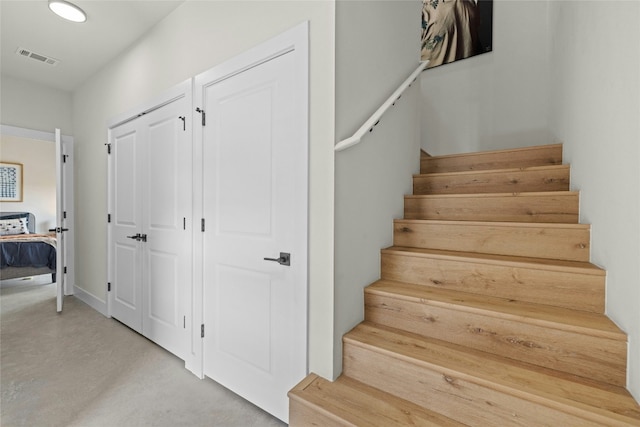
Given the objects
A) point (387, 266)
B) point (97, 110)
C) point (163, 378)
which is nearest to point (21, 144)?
point (97, 110)

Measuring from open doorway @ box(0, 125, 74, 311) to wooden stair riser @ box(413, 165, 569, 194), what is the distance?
406cm

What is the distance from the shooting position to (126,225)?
2.98 m

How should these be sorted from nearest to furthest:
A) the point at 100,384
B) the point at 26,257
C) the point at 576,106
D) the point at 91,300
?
the point at 576,106, the point at 100,384, the point at 91,300, the point at 26,257

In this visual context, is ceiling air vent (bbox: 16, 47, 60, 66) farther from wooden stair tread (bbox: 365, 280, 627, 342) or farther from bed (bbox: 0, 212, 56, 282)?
wooden stair tread (bbox: 365, 280, 627, 342)

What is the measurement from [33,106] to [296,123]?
415cm

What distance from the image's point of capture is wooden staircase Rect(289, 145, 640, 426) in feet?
3.59

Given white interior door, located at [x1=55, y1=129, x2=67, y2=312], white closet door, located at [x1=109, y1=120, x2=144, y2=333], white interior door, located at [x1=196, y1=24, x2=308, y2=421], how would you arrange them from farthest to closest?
white interior door, located at [x1=55, y1=129, x2=67, y2=312] < white closet door, located at [x1=109, y1=120, x2=144, y2=333] < white interior door, located at [x1=196, y1=24, x2=308, y2=421]

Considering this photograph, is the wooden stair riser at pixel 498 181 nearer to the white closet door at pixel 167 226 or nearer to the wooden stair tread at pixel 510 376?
the wooden stair tread at pixel 510 376

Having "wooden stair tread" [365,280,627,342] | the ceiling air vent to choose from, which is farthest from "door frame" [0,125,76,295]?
"wooden stair tread" [365,280,627,342]

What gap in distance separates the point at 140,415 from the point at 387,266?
5.45 ft

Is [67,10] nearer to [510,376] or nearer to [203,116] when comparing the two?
[203,116]

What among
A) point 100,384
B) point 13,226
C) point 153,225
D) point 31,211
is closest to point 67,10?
point 153,225

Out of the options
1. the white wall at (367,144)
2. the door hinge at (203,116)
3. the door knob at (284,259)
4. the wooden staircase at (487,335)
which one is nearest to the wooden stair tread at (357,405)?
the wooden staircase at (487,335)

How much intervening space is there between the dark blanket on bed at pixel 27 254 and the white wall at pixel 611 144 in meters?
6.29
